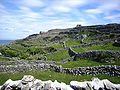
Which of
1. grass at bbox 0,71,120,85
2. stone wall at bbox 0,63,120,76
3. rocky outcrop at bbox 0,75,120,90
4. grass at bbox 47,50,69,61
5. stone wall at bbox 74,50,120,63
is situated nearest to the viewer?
rocky outcrop at bbox 0,75,120,90

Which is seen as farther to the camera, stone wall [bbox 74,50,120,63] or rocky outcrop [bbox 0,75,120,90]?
stone wall [bbox 74,50,120,63]

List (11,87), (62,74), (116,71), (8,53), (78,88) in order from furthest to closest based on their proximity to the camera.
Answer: (8,53) < (62,74) < (116,71) < (11,87) < (78,88)

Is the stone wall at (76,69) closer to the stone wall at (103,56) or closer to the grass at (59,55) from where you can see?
the stone wall at (103,56)

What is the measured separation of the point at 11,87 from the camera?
23234 millimetres

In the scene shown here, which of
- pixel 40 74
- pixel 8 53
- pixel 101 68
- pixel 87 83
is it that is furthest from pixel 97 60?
pixel 8 53

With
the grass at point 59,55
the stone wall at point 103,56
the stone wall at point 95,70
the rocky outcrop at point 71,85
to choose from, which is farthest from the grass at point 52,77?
the grass at point 59,55

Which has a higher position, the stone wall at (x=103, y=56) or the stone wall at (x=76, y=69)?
the stone wall at (x=103, y=56)

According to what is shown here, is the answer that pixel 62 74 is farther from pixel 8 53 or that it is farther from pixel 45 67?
pixel 8 53

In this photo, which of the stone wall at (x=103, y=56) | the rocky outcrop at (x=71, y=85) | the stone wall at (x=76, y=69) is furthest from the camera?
the stone wall at (x=103, y=56)

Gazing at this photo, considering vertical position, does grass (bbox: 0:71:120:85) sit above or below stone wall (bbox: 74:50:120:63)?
below

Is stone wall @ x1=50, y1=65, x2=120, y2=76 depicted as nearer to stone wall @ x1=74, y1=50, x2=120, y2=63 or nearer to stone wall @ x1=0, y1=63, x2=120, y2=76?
stone wall @ x1=0, y1=63, x2=120, y2=76

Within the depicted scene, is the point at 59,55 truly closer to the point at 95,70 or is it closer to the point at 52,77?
the point at 95,70

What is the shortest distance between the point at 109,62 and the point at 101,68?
18.5ft

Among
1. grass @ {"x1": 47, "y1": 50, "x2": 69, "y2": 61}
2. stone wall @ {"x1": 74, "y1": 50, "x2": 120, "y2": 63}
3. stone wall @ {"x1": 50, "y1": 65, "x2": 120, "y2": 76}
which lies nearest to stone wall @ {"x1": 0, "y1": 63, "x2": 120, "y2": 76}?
stone wall @ {"x1": 50, "y1": 65, "x2": 120, "y2": 76}
